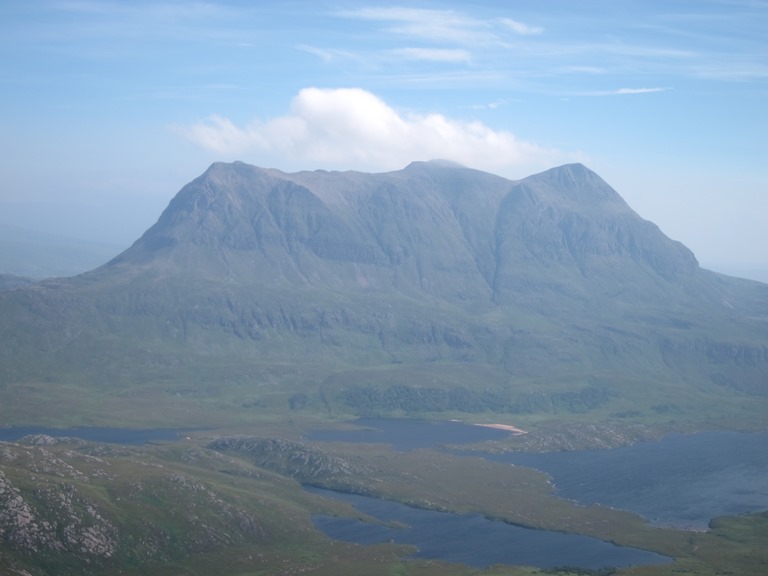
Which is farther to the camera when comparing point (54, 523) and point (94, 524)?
point (94, 524)

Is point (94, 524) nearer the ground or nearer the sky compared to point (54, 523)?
nearer the ground

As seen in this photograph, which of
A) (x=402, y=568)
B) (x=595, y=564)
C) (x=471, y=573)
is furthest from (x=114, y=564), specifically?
(x=595, y=564)

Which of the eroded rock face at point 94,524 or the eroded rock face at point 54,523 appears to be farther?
the eroded rock face at point 54,523

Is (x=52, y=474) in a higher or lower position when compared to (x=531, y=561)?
higher

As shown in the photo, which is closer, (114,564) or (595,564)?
(114,564)

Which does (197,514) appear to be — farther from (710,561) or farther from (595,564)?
(710,561)

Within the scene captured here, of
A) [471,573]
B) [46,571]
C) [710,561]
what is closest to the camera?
[46,571]

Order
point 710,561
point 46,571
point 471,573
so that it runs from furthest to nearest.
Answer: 1. point 710,561
2. point 471,573
3. point 46,571

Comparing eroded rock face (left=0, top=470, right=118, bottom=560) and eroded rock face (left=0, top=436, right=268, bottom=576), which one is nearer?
eroded rock face (left=0, top=436, right=268, bottom=576)

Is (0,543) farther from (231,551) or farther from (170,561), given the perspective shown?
(231,551)
